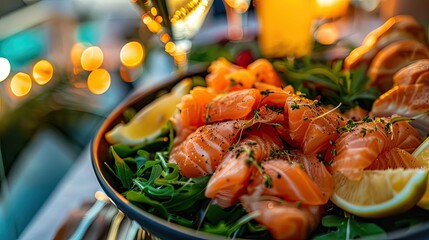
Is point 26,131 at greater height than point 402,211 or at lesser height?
lesser

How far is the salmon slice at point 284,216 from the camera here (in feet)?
2.04

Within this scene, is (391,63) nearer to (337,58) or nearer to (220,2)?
(337,58)

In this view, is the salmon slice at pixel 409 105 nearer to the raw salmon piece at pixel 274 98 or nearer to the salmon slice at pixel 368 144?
the salmon slice at pixel 368 144

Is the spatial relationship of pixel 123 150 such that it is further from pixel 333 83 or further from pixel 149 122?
pixel 333 83

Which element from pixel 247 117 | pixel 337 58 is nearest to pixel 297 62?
pixel 337 58

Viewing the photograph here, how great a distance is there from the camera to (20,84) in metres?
1.51

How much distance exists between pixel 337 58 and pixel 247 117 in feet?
1.48

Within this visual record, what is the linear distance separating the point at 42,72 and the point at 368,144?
1.35m

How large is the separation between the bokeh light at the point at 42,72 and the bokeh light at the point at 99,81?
143mm

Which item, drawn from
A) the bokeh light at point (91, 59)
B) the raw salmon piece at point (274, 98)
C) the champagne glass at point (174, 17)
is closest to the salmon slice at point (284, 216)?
the raw salmon piece at point (274, 98)

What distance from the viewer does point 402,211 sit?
0.64 metres

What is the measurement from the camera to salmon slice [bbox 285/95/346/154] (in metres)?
0.75

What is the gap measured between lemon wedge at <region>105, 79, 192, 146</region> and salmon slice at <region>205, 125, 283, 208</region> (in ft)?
0.97

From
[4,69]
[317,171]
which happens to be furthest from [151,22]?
[317,171]
